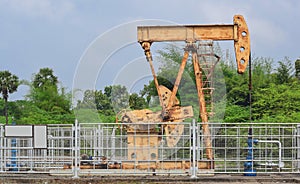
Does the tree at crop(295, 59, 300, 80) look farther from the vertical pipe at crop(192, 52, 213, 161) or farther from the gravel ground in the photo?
the gravel ground

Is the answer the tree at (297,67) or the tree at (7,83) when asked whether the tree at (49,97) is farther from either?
the tree at (297,67)

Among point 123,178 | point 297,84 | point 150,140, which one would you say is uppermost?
point 297,84

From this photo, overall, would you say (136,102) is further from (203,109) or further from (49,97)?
(49,97)

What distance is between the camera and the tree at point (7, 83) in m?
26.7

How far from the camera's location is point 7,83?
87.8ft

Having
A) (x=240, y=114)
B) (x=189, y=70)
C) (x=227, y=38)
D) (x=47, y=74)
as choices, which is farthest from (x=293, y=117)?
(x=47, y=74)

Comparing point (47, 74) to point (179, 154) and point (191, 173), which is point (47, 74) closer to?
point (179, 154)

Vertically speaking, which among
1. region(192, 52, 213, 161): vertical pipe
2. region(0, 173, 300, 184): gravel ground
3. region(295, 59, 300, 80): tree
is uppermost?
region(295, 59, 300, 80): tree

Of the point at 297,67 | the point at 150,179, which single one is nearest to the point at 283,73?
the point at 297,67

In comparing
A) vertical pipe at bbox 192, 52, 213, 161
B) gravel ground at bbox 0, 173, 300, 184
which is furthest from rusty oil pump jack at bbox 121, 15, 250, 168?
gravel ground at bbox 0, 173, 300, 184

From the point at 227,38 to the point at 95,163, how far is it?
4078 mm

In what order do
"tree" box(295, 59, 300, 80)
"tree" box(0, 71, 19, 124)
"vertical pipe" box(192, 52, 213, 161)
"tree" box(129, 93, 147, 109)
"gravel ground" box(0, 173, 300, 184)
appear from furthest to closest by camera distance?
"tree" box(0, 71, 19, 124)
"tree" box(295, 59, 300, 80)
"tree" box(129, 93, 147, 109)
"vertical pipe" box(192, 52, 213, 161)
"gravel ground" box(0, 173, 300, 184)

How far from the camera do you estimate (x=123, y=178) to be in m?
11.5

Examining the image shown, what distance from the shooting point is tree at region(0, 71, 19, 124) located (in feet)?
87.5
